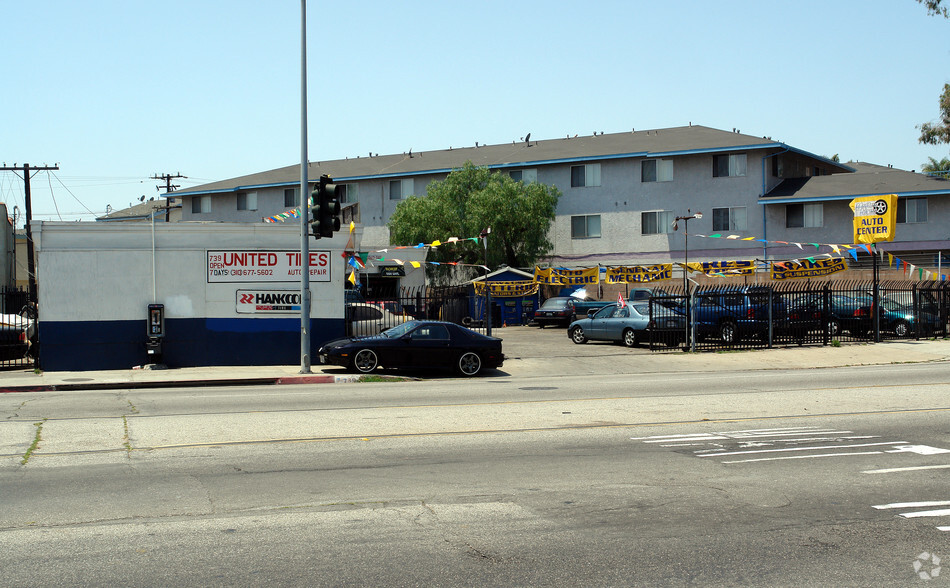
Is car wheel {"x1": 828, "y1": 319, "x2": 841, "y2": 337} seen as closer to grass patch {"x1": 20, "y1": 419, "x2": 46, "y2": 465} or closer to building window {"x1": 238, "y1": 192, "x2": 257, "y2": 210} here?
grass patch {"x1": 20, "y1": 419, "x2": 46, "y2": 465}

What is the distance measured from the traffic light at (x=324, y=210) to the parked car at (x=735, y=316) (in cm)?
1236

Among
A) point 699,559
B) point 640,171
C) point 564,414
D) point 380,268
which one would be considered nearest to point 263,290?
point 564,414

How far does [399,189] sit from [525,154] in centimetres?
806


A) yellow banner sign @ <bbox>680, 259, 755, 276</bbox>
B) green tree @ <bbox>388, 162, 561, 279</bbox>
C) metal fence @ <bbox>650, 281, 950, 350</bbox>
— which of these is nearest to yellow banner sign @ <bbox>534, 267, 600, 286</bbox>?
A: metal fence @ <bbox>650, 281, 950, 350</bbox>

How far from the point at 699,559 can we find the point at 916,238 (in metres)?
41.2

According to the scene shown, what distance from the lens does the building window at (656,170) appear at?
46594 millimetres

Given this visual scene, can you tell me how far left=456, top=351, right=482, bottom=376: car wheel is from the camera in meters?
20.3

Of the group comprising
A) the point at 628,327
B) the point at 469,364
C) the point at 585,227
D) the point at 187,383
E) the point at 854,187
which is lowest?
the point at 187,383

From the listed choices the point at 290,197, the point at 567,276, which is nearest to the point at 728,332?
the point at 567,276

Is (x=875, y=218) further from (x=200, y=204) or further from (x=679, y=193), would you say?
(x=200, y=204)

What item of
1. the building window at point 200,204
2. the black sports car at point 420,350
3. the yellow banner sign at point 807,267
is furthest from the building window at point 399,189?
the black sports car at point 420,350

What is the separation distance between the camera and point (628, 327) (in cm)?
2695

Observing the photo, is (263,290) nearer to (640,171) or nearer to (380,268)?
(380,268)

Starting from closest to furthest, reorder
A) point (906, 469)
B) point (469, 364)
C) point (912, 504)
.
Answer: point (912, 504)
point (906, 469)
point (469, 364)
